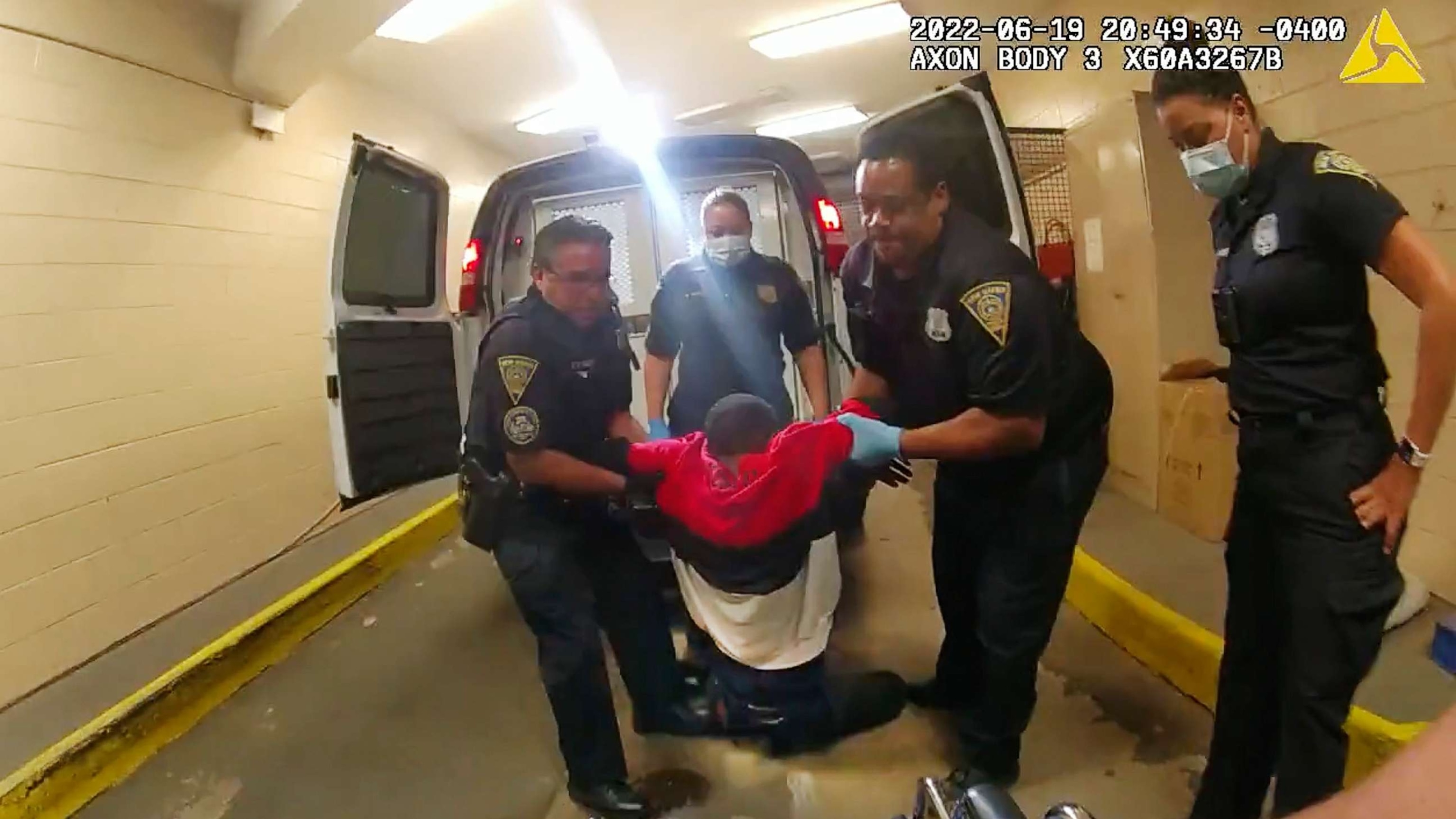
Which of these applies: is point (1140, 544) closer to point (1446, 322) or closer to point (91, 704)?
point (1446, 322)

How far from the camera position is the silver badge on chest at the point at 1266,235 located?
2.56 ft

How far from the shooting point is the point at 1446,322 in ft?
2.23

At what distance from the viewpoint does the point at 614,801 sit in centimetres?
116

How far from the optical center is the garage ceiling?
4.34 ft

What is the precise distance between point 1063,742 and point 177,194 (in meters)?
2.16

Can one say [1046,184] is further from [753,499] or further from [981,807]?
[981,807]

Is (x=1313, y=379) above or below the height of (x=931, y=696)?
above

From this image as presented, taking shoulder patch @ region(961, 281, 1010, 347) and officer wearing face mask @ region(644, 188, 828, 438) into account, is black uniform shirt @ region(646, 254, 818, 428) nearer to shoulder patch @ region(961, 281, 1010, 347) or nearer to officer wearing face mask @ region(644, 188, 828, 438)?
officer wearing face mask @ region(644, 188, 828, 438)

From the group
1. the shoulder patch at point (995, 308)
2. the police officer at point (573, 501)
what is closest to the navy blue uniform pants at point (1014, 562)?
the shoulder patch at point (995, 308)

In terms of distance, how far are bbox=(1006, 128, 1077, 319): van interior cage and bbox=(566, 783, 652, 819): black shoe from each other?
858 mm

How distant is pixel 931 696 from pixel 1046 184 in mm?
746

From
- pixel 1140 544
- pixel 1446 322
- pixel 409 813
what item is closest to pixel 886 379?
pixel 1140 544

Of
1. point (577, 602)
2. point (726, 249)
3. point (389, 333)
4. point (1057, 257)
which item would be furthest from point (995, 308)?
point (389, 333)

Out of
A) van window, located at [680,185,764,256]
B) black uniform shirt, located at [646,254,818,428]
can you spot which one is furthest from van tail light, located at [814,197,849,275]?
black uniform shirt, located at [646,254,818,428]
